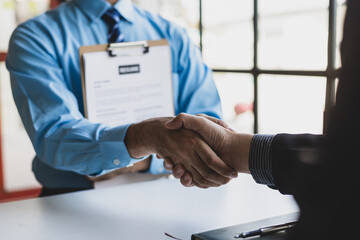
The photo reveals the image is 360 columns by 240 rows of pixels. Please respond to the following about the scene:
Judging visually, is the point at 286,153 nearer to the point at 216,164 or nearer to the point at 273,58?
the point at 216,164

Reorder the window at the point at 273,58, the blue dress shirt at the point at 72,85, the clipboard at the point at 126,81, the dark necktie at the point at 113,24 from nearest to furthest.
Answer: the blue dress shirt at the point at 72,85 < the clipboard at the point at 126,81 < the dark necktie at the point at 113,24 < the window at the point at 273,58

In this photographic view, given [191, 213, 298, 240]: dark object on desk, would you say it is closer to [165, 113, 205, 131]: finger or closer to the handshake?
the handshake

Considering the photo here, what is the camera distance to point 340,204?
1.68 ft

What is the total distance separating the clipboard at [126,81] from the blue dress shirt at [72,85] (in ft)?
0.25

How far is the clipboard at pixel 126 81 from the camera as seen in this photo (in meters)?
1.45

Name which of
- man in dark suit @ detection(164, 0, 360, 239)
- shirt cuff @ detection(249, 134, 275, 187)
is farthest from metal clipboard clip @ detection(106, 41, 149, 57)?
man in dark suit @ detection(164, 0, 360, 239)

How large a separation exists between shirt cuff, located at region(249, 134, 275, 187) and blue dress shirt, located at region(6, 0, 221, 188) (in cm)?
36

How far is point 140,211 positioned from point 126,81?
21.0 inches

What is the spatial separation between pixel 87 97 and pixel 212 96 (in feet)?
1.60

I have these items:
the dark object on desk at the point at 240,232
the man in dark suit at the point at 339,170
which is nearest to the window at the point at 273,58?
the dark object on desk at the point at 240,232

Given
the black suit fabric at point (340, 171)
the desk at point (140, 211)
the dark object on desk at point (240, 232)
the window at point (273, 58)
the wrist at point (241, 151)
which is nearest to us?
the black suit fabric at point (340, 171)

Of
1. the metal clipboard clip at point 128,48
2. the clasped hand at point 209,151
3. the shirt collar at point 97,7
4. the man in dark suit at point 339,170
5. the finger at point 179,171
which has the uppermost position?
the shirt collar at point 97,7

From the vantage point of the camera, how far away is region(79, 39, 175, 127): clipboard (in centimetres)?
145

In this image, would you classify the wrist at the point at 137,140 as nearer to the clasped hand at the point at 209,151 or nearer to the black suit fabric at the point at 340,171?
the clasped hand at the point at 209,151
